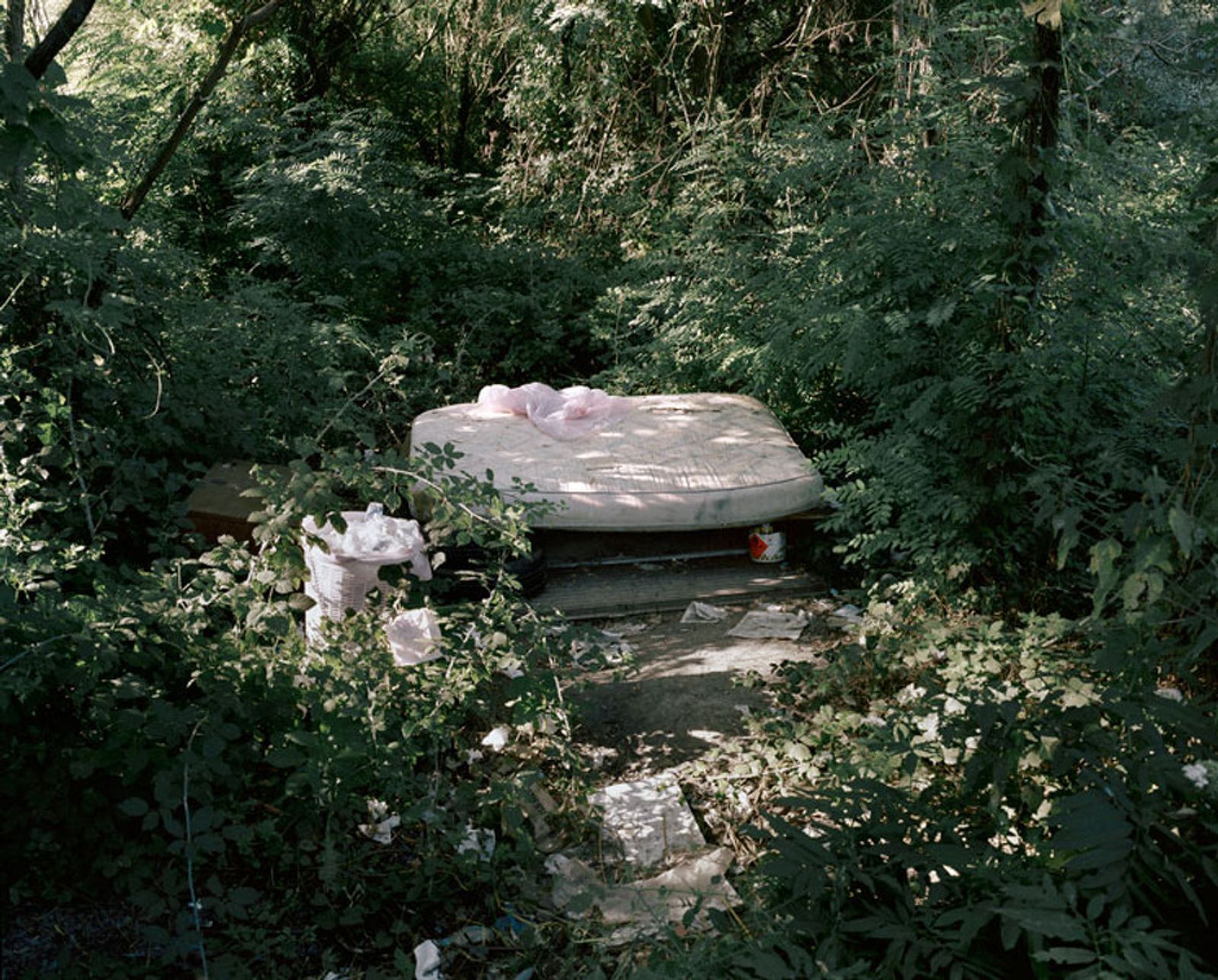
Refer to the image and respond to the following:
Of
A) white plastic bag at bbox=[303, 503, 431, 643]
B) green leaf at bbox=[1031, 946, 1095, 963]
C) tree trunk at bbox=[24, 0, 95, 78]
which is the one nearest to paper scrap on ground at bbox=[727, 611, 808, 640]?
white plastic bag at bbox=[303, 503, 431, 643]

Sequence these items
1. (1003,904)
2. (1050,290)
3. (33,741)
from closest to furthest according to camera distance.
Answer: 1. (1003,904)
2. (33,741)
3. (1050,290)

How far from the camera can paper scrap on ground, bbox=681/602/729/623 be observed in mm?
4715

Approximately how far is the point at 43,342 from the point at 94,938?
2.71 metres

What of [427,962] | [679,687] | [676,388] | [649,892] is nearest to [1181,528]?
[649,892]

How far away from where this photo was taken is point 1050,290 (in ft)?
13.8

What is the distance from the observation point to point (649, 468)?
5008 mm

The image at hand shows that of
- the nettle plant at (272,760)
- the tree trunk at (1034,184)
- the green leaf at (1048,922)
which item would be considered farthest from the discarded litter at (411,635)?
the tree trunk at (1034,184)

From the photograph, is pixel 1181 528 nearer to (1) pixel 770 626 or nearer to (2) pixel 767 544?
(1) pixel 770 626

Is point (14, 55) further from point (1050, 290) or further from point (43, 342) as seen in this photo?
point (1050, 290)

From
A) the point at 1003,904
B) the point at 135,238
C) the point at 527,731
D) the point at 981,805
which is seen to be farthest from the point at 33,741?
the point at 135,238

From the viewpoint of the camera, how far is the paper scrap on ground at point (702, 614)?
4715mm

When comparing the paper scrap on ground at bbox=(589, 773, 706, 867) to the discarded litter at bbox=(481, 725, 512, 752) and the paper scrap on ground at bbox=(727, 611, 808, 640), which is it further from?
the paper scrap on ground at bbox=(727, 611, 808, 640)

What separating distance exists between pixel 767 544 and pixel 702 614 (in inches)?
21.5

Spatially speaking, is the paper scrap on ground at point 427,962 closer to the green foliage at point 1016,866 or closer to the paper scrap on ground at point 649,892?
the paper scrap on ground at point 649,892
